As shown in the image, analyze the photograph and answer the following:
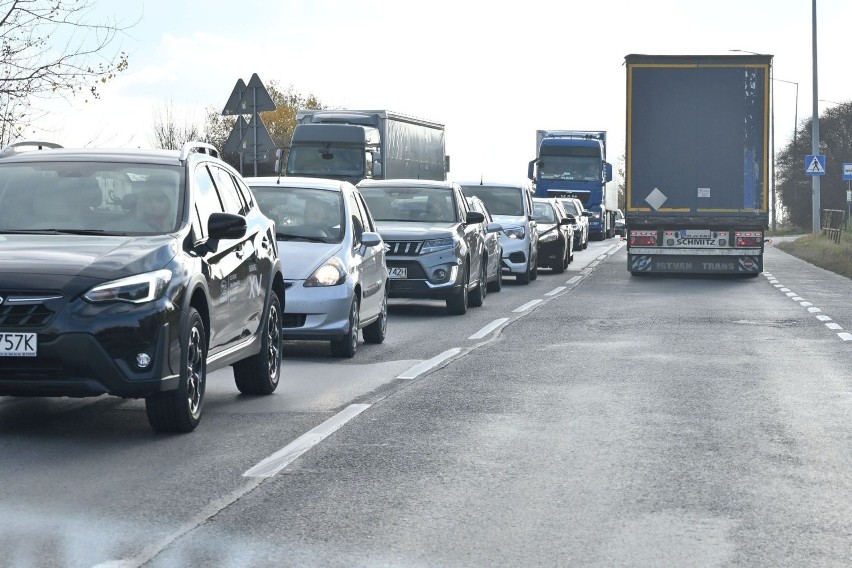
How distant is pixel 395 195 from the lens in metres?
19.8

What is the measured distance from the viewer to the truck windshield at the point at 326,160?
119 feet

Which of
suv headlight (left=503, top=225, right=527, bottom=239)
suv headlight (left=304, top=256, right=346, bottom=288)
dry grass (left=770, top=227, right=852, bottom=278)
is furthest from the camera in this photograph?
dry grass (left=770, top=227, right=852, bottom=278)

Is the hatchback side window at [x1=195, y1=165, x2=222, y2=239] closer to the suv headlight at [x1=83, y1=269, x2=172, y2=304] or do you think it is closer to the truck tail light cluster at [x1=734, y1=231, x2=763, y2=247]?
the suv headlight at [x1=83, y1=269, x2=172, y2=304]

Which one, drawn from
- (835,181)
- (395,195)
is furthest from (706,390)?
(835,181)

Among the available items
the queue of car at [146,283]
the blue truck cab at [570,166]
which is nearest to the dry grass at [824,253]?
the blue truck cab at [570,166]

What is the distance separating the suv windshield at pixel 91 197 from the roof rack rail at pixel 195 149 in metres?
0.17

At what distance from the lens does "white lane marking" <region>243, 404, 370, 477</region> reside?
7.42m

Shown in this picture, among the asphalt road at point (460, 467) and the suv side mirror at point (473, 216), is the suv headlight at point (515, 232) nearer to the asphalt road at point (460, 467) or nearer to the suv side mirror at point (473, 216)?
the suv side mirror at point (473, 216)

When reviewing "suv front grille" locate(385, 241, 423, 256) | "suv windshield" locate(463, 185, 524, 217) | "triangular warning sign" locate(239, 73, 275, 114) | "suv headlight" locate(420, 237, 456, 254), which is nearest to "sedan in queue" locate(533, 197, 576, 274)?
"suv windshield" locate(463, 185, 524, 217)

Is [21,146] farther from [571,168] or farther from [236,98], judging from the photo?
[571,168]

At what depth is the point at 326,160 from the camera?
36188 mm

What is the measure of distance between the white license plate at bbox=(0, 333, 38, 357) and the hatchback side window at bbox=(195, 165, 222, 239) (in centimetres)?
150

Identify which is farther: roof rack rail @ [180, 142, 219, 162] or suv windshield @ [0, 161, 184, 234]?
roof rack rail @ [180, 142, 219, 162]

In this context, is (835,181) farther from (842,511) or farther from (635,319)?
(842,511)
